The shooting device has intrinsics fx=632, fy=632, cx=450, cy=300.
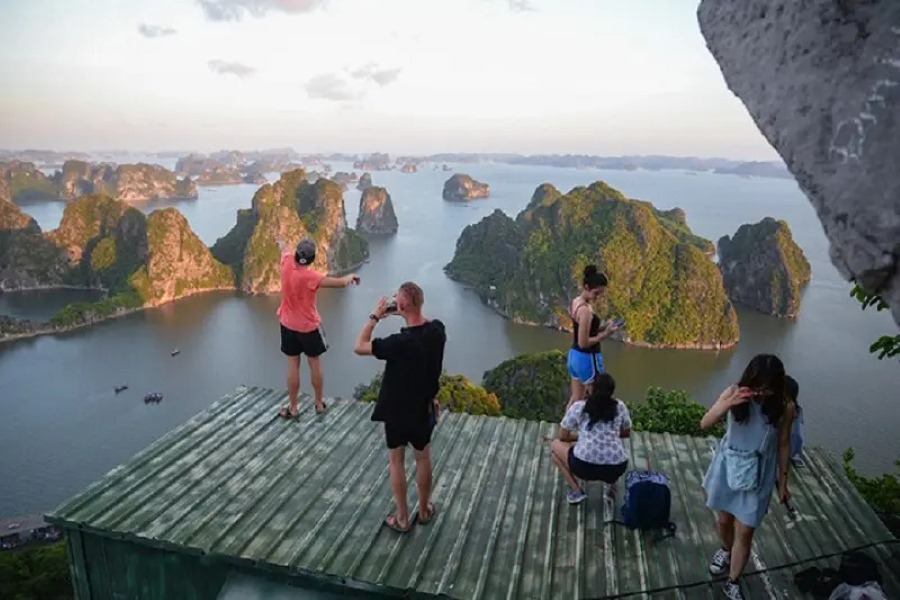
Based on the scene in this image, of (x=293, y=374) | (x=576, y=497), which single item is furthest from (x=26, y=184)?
(x=576, y=497)

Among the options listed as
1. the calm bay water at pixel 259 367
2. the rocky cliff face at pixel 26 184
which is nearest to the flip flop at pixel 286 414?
the calm bay water at pixel 259 367

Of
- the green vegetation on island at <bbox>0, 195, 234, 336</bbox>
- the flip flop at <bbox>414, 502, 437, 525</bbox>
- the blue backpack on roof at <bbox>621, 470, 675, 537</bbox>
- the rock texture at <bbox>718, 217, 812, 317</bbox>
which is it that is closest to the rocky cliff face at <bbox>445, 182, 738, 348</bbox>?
the rock texture at <bbox>718, 217, 812, 317</bbox>

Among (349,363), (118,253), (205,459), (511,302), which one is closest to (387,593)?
(205,459)

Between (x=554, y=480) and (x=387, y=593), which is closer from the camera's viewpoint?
(x=387, y=593)

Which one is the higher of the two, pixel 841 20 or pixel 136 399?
pixel 841 20

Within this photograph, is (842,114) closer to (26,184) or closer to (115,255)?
(115,255)

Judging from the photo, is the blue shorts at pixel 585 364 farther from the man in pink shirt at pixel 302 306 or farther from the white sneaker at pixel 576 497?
the man in pink shirt at pixel 302 306

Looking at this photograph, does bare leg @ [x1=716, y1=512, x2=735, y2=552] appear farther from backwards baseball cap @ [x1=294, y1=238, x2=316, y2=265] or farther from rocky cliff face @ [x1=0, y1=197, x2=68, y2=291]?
rocky cliff face @ [x1=0, y1=197, x2=68, y2=291]

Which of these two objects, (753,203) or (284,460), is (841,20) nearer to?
(284,460)
